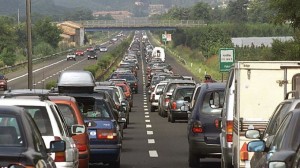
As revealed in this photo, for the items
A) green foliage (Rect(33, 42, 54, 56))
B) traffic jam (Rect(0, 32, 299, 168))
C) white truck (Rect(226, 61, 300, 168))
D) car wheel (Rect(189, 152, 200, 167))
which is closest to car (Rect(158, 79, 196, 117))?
traffic jam (Rect(0, 32, 299, 168))

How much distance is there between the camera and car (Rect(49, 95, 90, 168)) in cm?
1694

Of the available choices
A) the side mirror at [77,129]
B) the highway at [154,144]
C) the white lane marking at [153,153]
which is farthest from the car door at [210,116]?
the side mirror at [77,129]

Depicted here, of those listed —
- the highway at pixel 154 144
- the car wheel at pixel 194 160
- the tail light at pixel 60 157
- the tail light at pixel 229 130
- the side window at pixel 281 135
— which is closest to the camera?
the side window at pixel 281 135

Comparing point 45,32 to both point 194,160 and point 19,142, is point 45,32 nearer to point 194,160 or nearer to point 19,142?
point 194,160

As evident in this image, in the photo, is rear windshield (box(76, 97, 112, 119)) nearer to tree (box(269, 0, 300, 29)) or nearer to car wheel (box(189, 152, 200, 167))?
car wheel (box(189, 152, 200, 167))

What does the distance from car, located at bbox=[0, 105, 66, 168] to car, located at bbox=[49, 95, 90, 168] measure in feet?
17.5

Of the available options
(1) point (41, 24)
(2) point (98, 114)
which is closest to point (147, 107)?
(2) point (98, 114)

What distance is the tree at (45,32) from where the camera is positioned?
174125 mm

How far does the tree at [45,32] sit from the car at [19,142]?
16218cm

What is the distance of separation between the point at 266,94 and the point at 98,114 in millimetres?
4178

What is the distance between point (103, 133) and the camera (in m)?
19.9

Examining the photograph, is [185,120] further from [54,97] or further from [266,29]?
[266,29]

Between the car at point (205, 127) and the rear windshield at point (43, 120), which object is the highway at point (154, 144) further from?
the rear windshield at point (43, 120)

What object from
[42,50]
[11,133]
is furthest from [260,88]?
[42,50]
